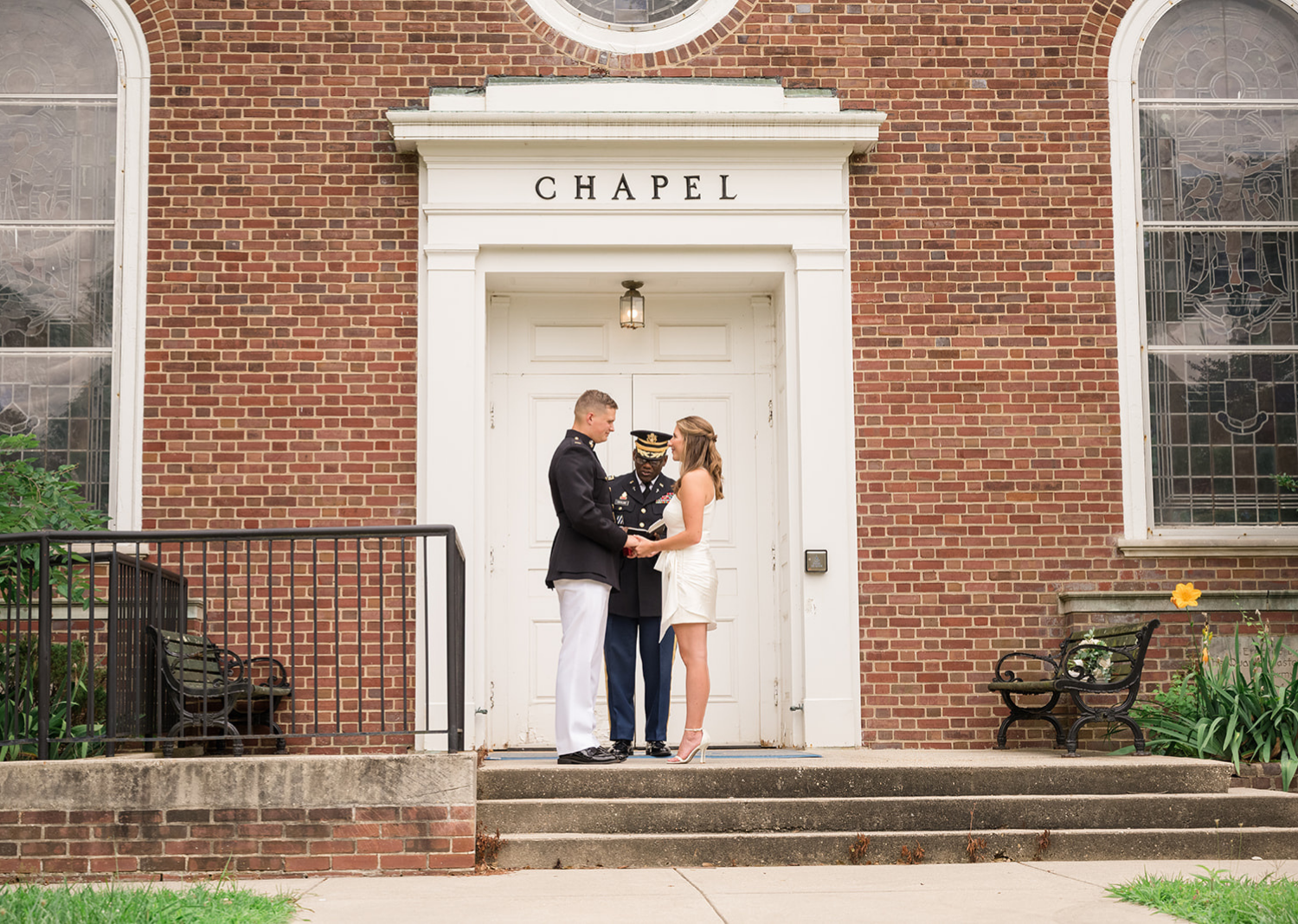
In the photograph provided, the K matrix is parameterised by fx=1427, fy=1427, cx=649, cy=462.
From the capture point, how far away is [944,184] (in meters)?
8.99

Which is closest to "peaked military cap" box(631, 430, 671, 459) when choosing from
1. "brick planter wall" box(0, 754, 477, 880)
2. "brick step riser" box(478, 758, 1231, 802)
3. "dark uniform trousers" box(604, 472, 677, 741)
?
"dark uniform trousers" box(604, 472, 677, 741)

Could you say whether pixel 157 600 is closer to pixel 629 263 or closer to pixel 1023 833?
pixel 629 263

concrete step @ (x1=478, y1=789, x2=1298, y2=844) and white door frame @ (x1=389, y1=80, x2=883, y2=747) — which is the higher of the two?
white door frame @ (x1=389, y1=80, x2=883, y2=747)

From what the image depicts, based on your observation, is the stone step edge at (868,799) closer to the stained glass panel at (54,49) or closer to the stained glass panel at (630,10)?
the stained glass panel at (630,10)

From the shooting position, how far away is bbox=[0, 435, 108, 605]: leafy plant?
24.1 feet

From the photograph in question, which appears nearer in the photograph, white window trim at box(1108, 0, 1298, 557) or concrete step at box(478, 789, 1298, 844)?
concrete step at box(478, 789, 1298, 844)

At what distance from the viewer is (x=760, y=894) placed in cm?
547

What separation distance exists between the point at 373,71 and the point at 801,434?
350 centimetres

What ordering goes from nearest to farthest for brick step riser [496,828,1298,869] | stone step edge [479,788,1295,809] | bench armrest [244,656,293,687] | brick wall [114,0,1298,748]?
brick step riser [496,828,1298,869], stone step edge [479,788,1295,809], bench armrest [244,656,293,687], brick wall [114,0,1298,748]

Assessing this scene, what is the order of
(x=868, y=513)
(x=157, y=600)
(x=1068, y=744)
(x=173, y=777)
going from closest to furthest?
(x=173, y=777) → (x=157, y=600) → (x=1068, y=744) → (x=868, y=513)

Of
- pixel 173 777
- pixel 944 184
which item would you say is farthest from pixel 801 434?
pixel 173 777

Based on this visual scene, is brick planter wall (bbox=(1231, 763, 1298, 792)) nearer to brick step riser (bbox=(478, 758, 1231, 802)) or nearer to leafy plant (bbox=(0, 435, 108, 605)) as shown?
brick step riser (bbox=(478, 758, 1231, 802))

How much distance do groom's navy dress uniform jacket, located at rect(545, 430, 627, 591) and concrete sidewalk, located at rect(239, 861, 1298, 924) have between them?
5.02 ft

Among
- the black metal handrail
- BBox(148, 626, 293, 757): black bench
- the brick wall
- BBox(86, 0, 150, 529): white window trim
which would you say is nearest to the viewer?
BBox(148, 626, 293, 757): black bench
